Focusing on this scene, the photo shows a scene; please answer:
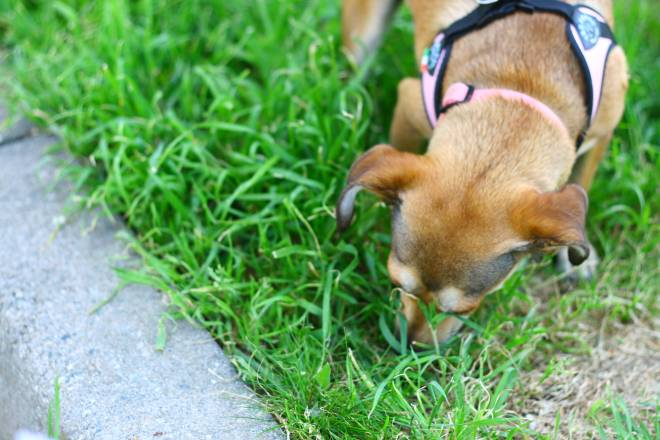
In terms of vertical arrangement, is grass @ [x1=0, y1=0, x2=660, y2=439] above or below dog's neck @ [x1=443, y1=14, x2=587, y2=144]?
below

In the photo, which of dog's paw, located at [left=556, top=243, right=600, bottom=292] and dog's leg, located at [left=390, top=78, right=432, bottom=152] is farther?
dog's paw, located at [left=556, top=243, right=600, bottom=292]

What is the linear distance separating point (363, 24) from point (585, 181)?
139 cm

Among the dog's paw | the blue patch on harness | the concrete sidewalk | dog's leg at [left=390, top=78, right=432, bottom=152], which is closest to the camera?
the concrete sidewalk

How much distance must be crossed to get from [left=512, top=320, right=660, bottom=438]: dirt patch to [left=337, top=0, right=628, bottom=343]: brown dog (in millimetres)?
473

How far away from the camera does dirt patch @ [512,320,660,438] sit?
121 inches

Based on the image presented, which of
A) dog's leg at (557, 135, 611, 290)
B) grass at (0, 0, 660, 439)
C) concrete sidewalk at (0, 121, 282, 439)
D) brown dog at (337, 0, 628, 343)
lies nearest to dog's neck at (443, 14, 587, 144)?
brown dog at (337, 0, 628, 343)

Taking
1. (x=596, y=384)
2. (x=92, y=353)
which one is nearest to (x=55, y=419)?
(x=92, y=353)

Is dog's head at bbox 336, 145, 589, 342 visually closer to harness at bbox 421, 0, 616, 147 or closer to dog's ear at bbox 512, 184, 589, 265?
dog's ear at bbox 512, 184, 589, 265

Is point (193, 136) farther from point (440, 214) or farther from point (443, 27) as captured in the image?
point (440, 214)

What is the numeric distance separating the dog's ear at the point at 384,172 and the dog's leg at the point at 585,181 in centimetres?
108

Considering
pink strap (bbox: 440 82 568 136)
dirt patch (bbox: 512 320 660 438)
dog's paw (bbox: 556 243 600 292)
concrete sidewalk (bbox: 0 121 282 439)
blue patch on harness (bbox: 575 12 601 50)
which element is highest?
blue patch on harness (bbox: 575 12 601 50)

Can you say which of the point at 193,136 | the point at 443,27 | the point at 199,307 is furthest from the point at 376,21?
the point at 199,307

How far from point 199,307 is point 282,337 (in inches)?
14.3

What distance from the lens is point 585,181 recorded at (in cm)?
361
